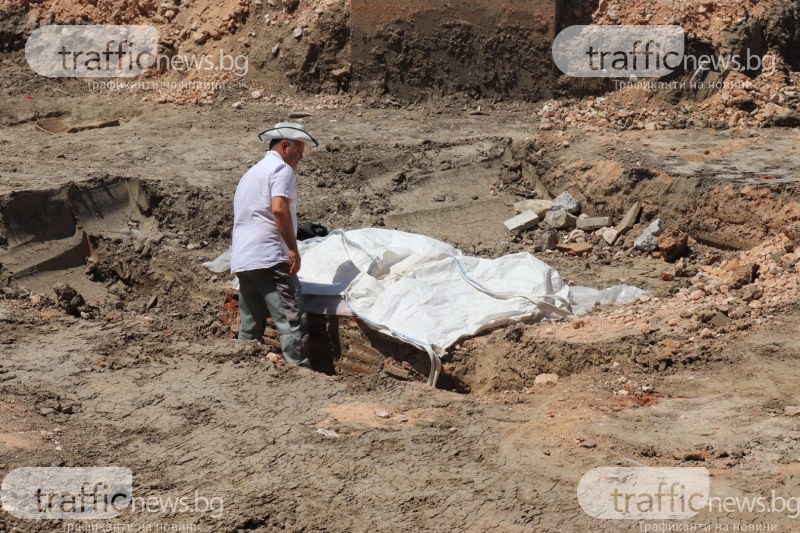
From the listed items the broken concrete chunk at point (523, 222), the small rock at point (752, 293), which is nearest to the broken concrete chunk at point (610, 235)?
the broken concrete chunk at point (523, 222)

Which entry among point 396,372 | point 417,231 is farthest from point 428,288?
point 417,231

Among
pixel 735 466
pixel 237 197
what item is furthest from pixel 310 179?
pixel 735 466

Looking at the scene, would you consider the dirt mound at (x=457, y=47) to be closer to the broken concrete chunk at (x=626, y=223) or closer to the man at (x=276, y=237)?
the broken concrete chunk at (x=626, y=223)

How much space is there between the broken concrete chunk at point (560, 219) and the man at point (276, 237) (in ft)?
8.87

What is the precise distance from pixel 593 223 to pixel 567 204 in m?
0.33

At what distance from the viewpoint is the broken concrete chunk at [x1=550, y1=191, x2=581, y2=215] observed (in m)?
8.16

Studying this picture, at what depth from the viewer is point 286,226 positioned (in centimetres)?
596

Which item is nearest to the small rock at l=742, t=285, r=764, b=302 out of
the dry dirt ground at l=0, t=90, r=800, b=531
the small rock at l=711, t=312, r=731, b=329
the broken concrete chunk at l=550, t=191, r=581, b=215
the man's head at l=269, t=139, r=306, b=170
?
the dry dirt ground at l=0, t=90, r=800, b=531

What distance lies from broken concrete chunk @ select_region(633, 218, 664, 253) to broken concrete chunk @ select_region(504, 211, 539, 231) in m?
0.91

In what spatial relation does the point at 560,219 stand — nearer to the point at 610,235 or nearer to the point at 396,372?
the point at 610,235

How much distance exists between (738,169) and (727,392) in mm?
3412

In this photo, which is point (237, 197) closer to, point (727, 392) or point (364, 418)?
point (364, 418)

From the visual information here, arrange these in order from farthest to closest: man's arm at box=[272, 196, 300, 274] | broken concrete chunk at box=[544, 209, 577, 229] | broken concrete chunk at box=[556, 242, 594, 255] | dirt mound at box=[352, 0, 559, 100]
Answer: dirt mound at box=[352, 0, 559, 100] < broken concrete chunk at box=[544, 209, 577, 229] < broken concrete chunk at box=[556, 242, 594, 255] < man's arm at box=[272, 196, 300, 274]

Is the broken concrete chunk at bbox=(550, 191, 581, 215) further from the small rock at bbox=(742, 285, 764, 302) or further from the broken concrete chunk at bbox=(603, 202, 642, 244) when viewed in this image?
the small rock at bbox=(742, 285, 764, 302)
